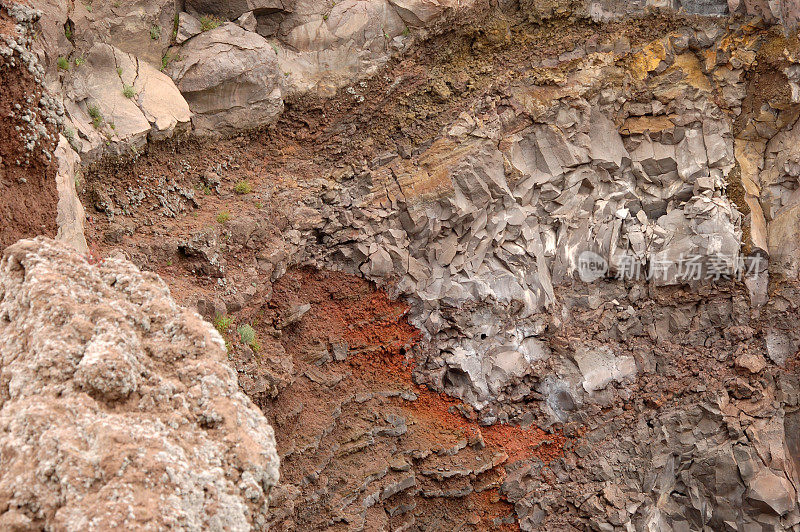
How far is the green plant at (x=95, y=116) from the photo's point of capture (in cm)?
969

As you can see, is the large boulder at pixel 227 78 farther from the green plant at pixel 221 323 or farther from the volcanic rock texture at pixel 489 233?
the green plant at pixel 221 323

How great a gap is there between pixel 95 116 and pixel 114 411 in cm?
657

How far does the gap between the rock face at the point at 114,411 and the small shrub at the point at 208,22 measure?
7581mm

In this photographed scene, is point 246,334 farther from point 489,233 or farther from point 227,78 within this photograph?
point 489,233

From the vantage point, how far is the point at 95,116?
9.74m

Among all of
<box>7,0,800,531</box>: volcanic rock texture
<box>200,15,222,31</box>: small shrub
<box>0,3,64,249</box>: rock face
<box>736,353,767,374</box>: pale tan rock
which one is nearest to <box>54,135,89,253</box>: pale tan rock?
<box>0,3,64,249</box>: rock face

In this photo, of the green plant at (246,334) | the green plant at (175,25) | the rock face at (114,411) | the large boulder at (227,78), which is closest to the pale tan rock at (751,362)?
the green plant at (246,334)

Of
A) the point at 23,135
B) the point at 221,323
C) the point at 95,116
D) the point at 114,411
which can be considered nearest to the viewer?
the point at 114,411

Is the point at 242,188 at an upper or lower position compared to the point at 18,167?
lower

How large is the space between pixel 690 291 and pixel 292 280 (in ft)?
27.3

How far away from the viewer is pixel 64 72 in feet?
31.3

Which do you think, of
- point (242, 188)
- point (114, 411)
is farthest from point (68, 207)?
point (242, 188)

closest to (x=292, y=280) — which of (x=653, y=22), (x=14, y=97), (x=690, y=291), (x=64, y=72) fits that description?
(x=64, y=72)

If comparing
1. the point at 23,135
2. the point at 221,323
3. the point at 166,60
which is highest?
the point at 23,135
